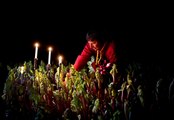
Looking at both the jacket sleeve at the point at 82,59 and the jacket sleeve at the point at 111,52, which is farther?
the jacket sleeve at the point at 82,59

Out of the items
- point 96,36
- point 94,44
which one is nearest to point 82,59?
point 94,44

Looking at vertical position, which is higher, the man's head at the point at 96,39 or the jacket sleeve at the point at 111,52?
the man's head at the point at 96,39

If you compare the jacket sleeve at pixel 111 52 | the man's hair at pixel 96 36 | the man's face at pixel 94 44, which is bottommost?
the jacket sleeve at pixel 111 52

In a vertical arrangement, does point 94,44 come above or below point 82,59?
above

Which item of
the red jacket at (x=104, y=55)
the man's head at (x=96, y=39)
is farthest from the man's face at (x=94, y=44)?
the red jacket at (x=104, y=55)

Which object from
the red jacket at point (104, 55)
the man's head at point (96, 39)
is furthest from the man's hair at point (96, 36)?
the red jacket at point (104, 55)

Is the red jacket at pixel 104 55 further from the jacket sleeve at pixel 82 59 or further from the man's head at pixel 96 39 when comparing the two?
the man's head at pixel 96 39

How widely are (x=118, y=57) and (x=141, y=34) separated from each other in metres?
4.02

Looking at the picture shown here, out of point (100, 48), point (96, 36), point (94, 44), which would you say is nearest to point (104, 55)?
point (100, 48)

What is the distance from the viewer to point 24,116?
11.0 feet

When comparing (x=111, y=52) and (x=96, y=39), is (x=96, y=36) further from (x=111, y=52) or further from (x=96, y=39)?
(x=111, y=52)

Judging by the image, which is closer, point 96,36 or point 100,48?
point 96,36

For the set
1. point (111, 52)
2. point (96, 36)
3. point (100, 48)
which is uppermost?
point (96, 36)

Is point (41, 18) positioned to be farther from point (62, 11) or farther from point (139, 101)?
point (139, 101)
